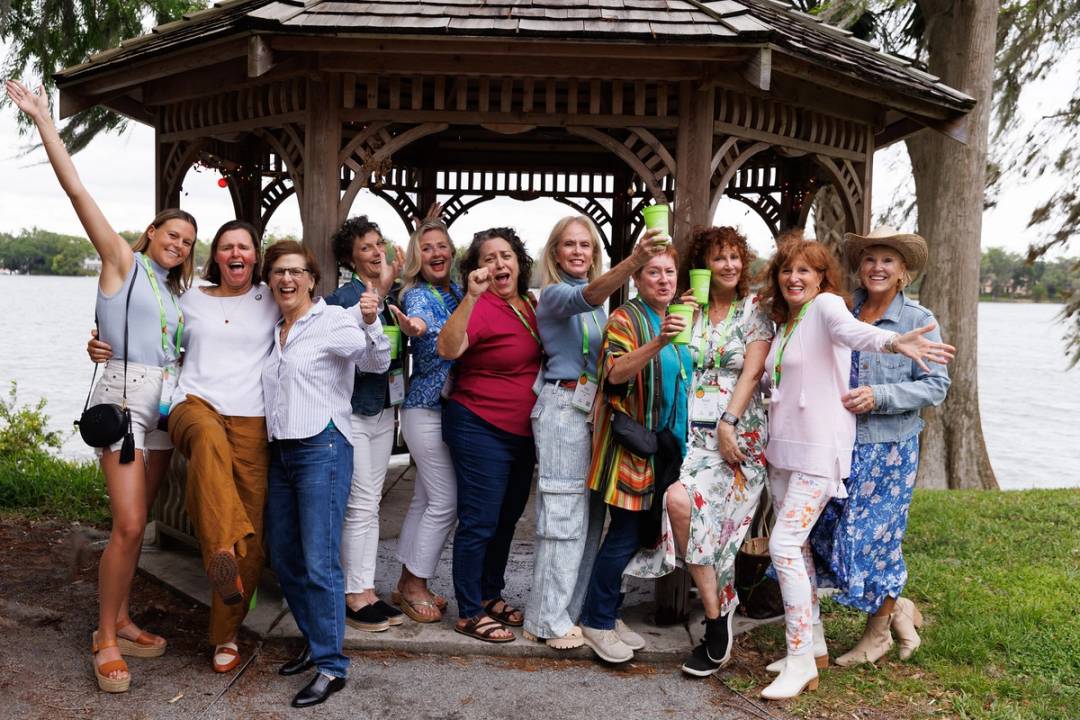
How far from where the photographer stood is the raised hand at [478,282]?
3.93 meters

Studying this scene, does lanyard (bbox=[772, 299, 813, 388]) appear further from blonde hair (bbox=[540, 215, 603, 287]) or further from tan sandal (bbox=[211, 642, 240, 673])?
tan sandal (bbox=[211, 642, 240, 673])

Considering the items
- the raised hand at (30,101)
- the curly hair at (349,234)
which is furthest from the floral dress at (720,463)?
the raised hand at (30,101)

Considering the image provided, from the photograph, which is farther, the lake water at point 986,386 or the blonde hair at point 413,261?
the lake water at point 986,386

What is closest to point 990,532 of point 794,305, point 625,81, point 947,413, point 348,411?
point 947,413

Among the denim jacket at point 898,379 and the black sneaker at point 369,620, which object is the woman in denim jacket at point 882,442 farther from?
the black sneaker at point 369,620

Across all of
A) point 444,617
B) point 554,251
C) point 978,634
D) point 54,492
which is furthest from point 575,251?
point 54,492

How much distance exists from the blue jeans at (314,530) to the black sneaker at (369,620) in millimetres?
409

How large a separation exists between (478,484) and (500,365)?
0.55m

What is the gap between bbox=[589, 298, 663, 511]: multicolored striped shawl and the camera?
3887 millimetres

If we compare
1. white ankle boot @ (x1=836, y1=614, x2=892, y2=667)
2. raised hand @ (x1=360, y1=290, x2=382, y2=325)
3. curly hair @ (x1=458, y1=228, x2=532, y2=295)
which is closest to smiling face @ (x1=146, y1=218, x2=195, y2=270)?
raised hand @ (x1=360, y1=290, x2=382, y2=325)

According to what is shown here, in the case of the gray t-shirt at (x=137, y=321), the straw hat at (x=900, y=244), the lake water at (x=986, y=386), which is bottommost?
the lake water at (x=986, y=386)

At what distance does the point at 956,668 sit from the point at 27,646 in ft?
14.5

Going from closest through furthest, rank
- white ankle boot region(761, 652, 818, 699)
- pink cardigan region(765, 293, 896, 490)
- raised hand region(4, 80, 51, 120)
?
raised hand region(4, 80, 51, 120) < pink cardigan region(765, 293, 896, 490) < white ankle boot region(761, 652, 818, 699)

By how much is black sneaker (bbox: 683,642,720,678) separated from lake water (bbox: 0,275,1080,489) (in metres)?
5.83
